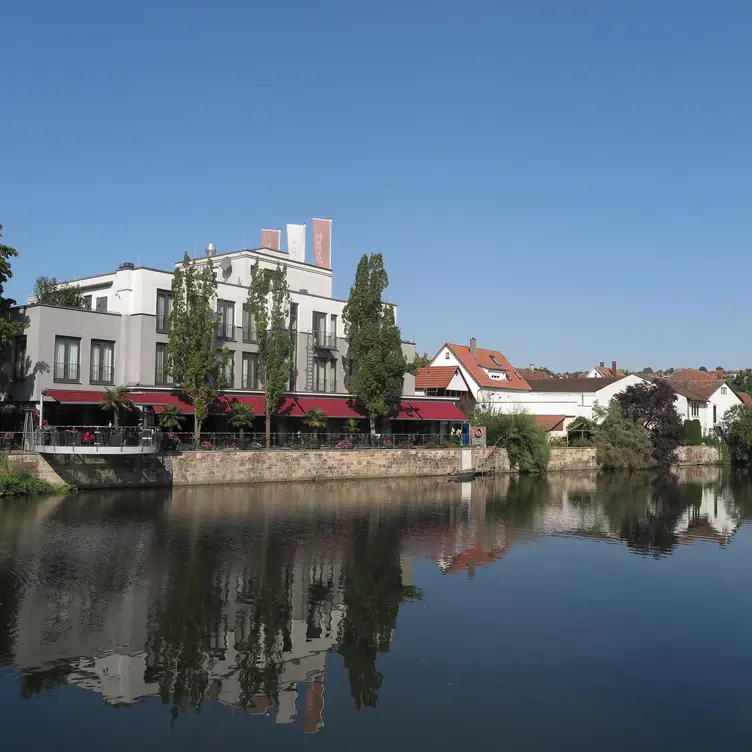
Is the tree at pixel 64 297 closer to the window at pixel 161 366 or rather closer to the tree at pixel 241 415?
the window at pixel 161 366

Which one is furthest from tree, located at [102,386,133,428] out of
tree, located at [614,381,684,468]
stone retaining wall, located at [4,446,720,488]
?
tree, located at [614,381,684,468]

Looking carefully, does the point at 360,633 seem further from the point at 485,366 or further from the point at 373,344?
the point at 485,366

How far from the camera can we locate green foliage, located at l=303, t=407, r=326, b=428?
55.9 m

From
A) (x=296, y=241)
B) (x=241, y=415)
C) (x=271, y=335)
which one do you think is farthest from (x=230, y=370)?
(x=296, y=241)

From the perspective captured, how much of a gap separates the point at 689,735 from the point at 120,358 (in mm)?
42963

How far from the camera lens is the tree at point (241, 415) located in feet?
167

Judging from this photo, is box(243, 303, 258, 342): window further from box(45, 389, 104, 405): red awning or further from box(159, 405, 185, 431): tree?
box(45, 389, 104, 405): red awning

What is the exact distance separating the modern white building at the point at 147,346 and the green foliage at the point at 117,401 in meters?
1.43

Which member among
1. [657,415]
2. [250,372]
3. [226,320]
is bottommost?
[657,415]

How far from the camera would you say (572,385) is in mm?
87125

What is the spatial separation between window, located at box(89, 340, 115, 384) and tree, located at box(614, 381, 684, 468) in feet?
163

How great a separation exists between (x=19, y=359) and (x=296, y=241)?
2752 cm

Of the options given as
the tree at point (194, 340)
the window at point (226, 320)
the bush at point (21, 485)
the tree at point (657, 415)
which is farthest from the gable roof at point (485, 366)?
the bush at point (21, 485)

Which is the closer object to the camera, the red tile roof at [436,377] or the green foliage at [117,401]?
the green foliage at [117,401]
